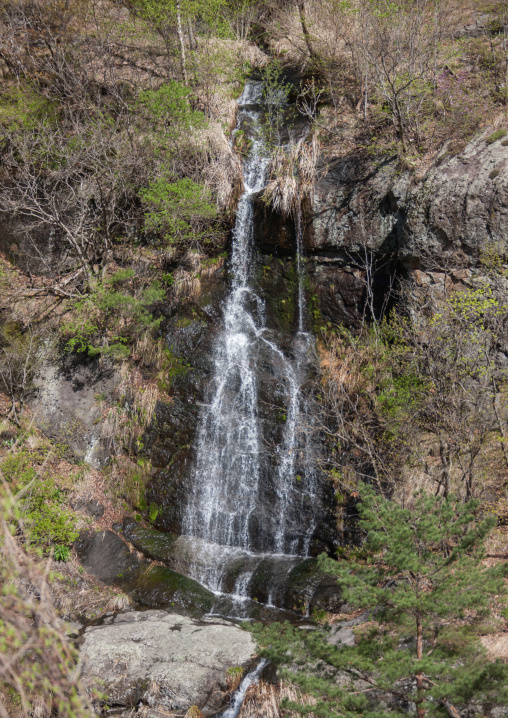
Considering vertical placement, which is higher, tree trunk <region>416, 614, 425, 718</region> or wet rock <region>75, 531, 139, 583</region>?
tree trunk <region>416, 614, 425, 718</region>

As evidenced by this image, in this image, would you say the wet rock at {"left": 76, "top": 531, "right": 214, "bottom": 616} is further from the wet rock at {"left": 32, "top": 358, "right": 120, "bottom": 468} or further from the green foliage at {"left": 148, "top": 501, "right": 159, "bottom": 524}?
the wet rock at {"left": 32, "top": 358, "right": 120, "bottom": 468}

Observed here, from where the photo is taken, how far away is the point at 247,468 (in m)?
10.1

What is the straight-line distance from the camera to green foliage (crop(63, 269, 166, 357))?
38.0 feet

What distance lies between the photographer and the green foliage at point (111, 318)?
1157 cm

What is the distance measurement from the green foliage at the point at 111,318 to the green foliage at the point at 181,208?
155 cm

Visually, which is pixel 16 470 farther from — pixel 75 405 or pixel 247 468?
pixel 247 468

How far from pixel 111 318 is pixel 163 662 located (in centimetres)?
822

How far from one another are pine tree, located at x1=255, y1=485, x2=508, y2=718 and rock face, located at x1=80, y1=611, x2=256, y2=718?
87.0 inches

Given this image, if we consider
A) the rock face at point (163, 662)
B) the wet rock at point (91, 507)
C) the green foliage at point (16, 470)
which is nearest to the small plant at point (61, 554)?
the wet rock at point (91, 507)

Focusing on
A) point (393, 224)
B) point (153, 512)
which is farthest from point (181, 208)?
point (153, 512)

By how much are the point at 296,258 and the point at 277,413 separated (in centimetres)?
418

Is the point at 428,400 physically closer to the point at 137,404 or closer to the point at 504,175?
the point at 504,175

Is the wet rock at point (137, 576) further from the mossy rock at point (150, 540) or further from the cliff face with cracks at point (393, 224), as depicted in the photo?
the cliff face with cracks at point (393, 224)

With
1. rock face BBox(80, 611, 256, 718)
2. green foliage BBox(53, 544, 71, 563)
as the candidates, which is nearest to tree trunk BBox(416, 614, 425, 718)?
rock face BBox(80, 611, 256, 718)
